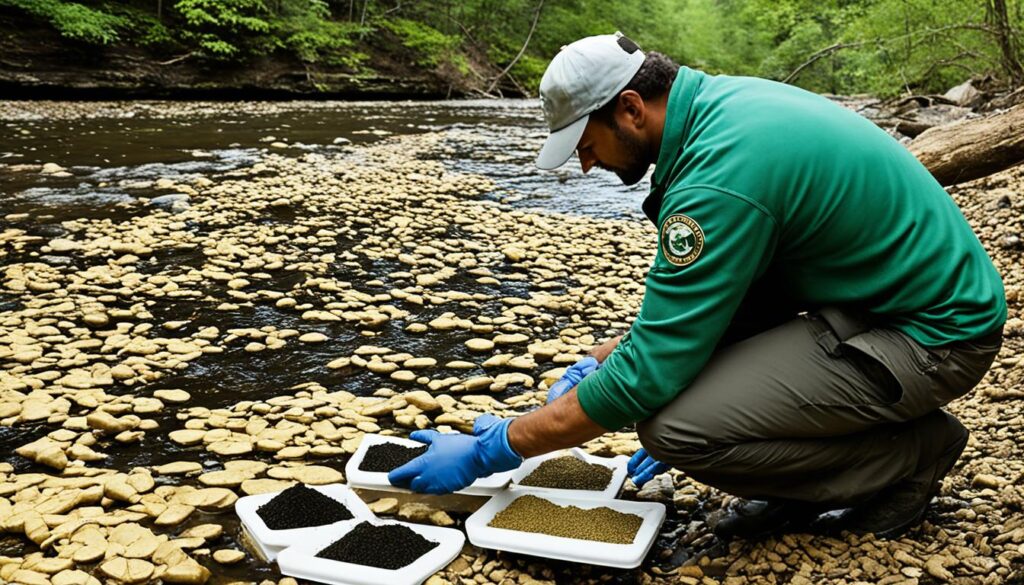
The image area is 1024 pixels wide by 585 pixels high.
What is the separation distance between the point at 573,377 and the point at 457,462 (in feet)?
1.59

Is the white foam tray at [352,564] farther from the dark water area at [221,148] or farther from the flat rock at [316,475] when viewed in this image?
the dark water area at [221,148]

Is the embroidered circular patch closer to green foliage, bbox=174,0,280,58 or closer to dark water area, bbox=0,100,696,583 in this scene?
dark water area, bbox=0,100,696,583

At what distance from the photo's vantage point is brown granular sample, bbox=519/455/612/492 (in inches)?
78.7

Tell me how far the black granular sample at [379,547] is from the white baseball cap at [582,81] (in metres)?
0.92

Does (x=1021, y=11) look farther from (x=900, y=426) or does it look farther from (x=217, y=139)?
(x=900, y=426)

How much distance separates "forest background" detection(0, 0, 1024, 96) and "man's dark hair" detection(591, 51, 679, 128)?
1.80 m

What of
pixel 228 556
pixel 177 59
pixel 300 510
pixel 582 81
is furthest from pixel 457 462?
pixel 177 59

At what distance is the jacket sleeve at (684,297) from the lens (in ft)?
4.76

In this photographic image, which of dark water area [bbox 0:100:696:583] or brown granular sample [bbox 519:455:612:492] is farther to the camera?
dark water area [bbox 0:100:696:583]

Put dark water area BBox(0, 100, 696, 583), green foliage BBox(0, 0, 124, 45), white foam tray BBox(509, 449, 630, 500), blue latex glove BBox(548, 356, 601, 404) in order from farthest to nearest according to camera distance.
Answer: green foliage BBox(0, 0, 124, 45), dark water area BBox(0, 100, 696, 583), blue latex glove BBox(548, 356, 601, 404), white foam tray BBox(509, 449, 630, 500)

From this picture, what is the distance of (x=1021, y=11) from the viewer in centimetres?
964

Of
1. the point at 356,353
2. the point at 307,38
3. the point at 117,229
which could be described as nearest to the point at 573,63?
the point at 356,353

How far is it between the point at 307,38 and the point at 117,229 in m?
11.4

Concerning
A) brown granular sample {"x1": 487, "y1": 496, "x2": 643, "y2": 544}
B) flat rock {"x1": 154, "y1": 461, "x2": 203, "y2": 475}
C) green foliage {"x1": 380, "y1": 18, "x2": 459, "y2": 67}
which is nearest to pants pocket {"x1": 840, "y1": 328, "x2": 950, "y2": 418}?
brown granular sample {"x1": 487, "y1": 496, "x2": 643, "y2": 544}
